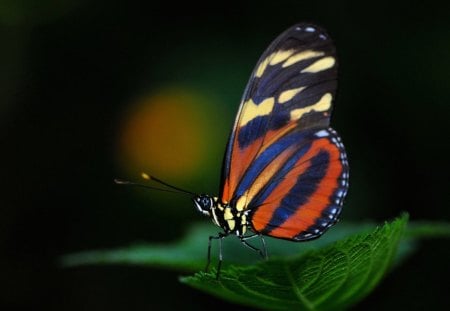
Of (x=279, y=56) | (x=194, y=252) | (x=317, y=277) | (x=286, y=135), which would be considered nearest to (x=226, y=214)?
(x=194, y=252)

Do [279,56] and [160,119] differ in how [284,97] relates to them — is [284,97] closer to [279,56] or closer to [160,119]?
[279,56]

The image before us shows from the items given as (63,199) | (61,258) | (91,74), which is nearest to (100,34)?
(91,74)

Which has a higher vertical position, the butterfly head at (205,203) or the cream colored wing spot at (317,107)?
the cream colored wing spot at (317,107)

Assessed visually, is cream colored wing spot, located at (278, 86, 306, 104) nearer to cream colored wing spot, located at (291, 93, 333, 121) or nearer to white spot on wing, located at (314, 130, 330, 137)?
cream colored wing spot, located at (291, 93, 333, 121)

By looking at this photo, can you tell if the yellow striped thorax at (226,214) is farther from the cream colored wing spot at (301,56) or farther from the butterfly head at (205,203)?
the cream colored wing spot at (301,56)

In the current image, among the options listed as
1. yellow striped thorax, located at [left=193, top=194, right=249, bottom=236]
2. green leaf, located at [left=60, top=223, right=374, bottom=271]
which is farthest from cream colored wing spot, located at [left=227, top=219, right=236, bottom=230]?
green leaf, located at [left=60, top=223, right=374, bottom=271]

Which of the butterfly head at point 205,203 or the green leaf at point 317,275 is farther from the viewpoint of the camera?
the butterfly head at point 205,203

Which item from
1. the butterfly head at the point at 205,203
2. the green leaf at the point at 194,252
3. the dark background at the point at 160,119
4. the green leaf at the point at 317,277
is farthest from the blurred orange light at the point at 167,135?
the green leaf at the point at 317,277
